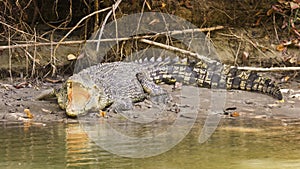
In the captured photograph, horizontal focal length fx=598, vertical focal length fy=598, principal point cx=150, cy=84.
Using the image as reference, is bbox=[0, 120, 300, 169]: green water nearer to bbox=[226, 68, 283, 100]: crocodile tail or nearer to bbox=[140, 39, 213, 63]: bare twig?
bbox=[226, 68, 283, 100]: crocodile tail

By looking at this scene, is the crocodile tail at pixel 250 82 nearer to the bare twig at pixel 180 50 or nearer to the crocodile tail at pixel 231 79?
the crocodile tail at pixel 231 79

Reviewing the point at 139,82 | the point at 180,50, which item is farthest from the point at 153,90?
the point at 180,50

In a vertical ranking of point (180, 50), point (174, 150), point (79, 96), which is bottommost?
point (174, 150)

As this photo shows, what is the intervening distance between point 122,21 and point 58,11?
1.00 m

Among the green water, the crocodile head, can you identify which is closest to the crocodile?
the crocodile head

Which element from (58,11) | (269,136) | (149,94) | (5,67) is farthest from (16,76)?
(269,136)

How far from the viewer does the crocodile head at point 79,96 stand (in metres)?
5.62

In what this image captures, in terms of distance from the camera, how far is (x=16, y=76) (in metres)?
Result: 7.51

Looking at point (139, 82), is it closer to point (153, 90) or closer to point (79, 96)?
point (153, 90)

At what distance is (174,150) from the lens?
154 inches

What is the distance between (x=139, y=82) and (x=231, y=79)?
113cm

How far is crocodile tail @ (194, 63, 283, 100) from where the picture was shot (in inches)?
275

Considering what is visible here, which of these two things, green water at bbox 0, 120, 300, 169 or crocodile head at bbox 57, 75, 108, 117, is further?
crocodile head at bbox 57, 75, 108, 117

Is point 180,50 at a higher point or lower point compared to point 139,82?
higher
